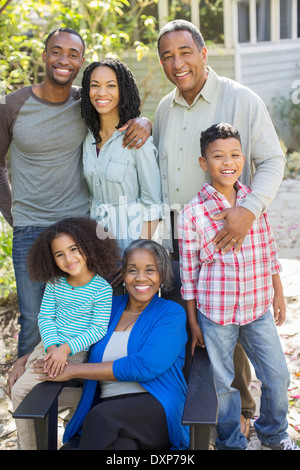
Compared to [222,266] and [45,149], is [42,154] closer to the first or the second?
[45,149]

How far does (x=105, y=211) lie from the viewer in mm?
2809

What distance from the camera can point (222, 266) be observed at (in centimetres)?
250

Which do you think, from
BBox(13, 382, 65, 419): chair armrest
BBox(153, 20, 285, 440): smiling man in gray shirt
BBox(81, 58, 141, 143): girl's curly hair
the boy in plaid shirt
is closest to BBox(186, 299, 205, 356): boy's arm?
the boy in plaid shirt

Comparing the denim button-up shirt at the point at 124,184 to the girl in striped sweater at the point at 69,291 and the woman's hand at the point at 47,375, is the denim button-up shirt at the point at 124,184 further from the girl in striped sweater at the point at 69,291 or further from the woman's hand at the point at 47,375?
the woman's hand at the point at 47,375

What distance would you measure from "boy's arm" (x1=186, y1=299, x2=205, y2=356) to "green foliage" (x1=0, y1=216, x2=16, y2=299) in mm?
2044

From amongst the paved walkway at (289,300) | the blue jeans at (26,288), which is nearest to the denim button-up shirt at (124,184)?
the blue jeans at (26,288)

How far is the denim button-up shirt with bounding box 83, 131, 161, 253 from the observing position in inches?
107

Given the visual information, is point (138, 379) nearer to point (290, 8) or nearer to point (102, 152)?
point (102, 152)

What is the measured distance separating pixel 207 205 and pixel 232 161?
223 mm

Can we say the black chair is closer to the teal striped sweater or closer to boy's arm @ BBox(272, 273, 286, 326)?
the teal striped sweater

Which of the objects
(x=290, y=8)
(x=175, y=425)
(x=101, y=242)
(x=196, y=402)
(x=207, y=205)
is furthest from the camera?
(x=290, y=8)

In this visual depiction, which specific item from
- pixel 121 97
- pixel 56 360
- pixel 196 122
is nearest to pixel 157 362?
pixel 56 360
